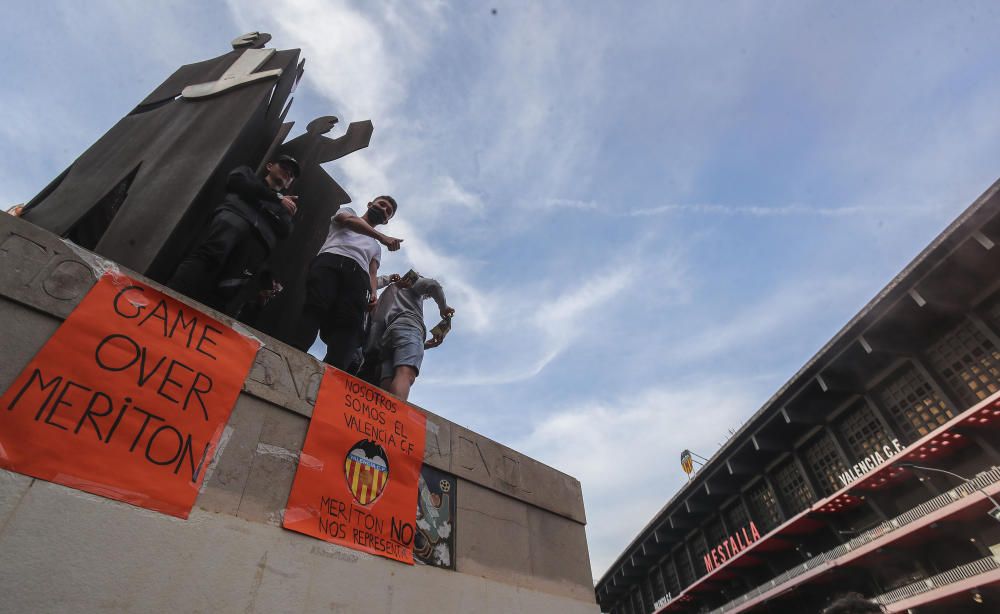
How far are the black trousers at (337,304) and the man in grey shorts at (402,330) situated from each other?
40cm

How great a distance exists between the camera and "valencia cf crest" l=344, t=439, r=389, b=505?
2652mm

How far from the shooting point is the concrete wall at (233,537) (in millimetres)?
1635

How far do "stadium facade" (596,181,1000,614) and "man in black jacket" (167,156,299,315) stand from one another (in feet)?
64.3

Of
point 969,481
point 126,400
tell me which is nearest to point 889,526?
point 969,481

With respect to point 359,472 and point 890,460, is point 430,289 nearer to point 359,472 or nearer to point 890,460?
point 359,472

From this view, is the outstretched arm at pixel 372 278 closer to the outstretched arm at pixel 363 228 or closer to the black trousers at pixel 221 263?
the outstretched arm at pixel 363 228

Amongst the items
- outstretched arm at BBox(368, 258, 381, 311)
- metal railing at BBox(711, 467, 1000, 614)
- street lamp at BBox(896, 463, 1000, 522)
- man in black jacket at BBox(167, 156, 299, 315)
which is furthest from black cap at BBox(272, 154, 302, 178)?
metal railing at BBox(711, 467, 1000, 614)

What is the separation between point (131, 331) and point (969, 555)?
23341mm

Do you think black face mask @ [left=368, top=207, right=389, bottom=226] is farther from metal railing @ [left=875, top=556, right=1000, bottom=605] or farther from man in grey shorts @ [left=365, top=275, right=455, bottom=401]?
metal railing @ [left=875, top=556, right=1000, bottom=605]

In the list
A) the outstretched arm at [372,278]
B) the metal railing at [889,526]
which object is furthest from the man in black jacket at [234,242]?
the metal railing at [889,526]

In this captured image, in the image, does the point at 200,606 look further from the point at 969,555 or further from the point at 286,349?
the point at 969,555

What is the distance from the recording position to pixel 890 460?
17.5 metres

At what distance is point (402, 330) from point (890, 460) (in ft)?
67.2

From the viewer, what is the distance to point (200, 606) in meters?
1.82
